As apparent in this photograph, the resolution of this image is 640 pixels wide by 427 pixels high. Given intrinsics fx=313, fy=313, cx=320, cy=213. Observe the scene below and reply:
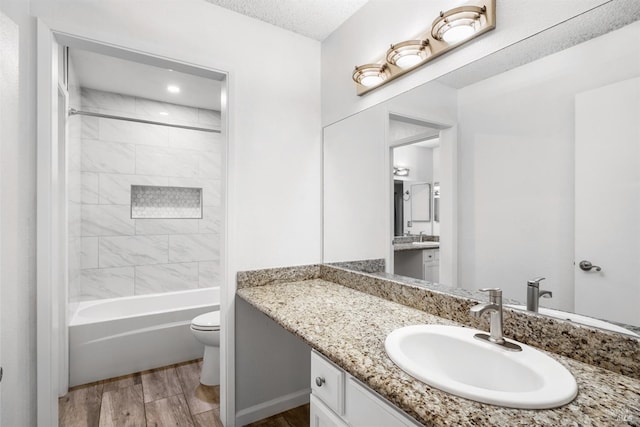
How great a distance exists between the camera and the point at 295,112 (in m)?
2.07

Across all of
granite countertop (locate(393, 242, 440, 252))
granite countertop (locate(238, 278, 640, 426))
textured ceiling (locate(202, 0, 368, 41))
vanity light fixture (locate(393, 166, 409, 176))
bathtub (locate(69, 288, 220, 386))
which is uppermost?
textured ceiling (locate(202, 0, 368, 41))

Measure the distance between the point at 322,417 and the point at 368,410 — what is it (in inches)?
11.5

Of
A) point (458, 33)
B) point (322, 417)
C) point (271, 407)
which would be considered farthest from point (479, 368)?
point (271, 407)

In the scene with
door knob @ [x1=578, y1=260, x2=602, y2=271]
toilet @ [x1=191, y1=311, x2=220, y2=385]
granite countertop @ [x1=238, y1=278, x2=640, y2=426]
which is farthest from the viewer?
toilet @ [x1=191, y1=311, x2=220, y2=385]

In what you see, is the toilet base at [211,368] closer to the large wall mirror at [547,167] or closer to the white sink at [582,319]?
the large wall mirror at [547,167]

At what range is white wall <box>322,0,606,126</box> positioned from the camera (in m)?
1.05

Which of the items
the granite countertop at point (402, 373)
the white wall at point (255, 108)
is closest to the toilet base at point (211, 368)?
the white wall at point (255, 108)

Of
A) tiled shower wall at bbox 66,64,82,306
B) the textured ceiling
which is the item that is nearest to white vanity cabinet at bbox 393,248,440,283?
the textured ceiling

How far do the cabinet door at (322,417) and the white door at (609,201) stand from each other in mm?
854

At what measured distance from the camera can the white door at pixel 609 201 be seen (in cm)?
85

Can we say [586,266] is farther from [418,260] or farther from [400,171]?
[400,171]

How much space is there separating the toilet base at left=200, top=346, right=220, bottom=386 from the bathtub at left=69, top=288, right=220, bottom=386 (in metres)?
0.46

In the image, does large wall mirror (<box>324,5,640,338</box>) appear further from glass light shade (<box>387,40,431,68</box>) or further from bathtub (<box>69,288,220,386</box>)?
bathtub (<box>69,288,220,386</box>)

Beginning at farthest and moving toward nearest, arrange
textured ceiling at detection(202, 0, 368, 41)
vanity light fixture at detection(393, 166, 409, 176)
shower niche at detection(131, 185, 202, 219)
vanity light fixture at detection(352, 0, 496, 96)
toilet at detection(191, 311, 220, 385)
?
shower niche at detection(131, 185, 202, 219) → toilet at detection(191, 311, 220, 385) → textured ceiling at detection(202, 0, 368, 41) → vanity light fixture at detection(393, 166, 409, 176) → vanity light fixture at detection(352, 0, 496, 96)
